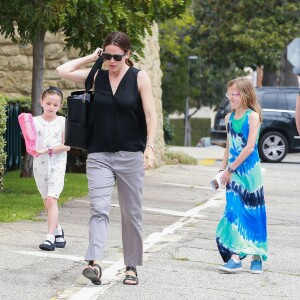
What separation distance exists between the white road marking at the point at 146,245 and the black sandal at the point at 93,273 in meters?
0.05

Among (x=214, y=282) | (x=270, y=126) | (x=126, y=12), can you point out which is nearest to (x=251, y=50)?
(x=270, y=126)

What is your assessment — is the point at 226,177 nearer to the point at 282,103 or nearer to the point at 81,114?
the point at 81,114

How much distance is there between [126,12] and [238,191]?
581 cm

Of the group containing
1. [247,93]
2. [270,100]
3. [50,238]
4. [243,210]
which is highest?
[247,93]

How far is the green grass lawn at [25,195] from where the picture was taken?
12134 mm

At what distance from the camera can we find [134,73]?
27.2 ft

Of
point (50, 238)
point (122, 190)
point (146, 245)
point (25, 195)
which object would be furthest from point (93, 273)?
point (25, 195)

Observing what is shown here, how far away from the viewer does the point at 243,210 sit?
9.13m

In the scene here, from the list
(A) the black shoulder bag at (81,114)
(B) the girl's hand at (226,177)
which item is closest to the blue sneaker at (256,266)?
(B) the girl's hand at (226,177)

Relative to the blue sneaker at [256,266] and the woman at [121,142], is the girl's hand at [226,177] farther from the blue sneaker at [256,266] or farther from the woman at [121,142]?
the woman at [121,142]

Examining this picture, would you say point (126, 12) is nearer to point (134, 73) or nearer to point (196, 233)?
point (196, 233)

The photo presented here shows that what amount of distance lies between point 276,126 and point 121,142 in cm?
1955

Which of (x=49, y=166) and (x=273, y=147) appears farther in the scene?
(x=273, y=147)

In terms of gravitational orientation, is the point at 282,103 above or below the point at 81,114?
below
